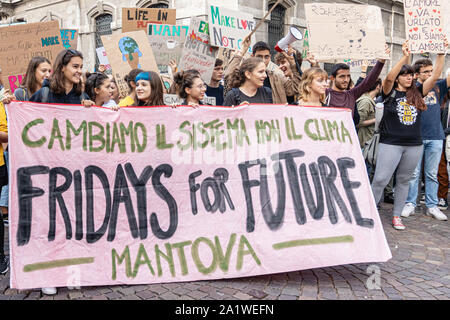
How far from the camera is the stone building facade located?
12005 millimetres

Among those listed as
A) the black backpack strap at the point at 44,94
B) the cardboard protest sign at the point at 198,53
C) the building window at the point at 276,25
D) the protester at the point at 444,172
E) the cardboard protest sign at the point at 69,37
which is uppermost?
the building window at the point at 276,25

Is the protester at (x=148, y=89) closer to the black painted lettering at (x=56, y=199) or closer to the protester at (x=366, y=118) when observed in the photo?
the black painted lettering at (x=56, y=199)

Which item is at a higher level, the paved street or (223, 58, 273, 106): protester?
(223, 58, 273, 106): protester

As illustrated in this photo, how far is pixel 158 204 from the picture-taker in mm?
3119

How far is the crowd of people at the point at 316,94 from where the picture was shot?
11.0 ft

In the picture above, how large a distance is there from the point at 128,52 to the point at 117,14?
971 cm

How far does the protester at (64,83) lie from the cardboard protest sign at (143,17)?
2685 millimetres

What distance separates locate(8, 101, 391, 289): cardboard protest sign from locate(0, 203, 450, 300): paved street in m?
0.10

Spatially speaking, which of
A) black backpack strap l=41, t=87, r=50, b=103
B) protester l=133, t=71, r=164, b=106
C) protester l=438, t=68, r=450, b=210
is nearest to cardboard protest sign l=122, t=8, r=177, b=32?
protester l=133, t=71, r=164, b=106

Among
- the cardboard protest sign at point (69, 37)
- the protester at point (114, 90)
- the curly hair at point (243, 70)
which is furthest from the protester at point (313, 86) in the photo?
the cardboard protest sign at point (69, 37)

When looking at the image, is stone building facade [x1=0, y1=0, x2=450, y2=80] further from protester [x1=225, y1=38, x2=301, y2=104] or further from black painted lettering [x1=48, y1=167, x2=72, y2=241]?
black painted lettering [x1=48, y1=167, x2=72, y2=241]

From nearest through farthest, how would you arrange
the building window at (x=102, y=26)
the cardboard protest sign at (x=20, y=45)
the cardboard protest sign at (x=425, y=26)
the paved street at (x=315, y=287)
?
the paved street at (x=315, y=287)
the cardboard protest sign at (x=425, y=26)
the cardboard protest sign at (x=20, y=45)
the building window at (x=102, y=26)

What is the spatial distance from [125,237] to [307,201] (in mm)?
1531

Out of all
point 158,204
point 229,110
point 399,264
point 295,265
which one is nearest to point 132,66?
point 229,110
